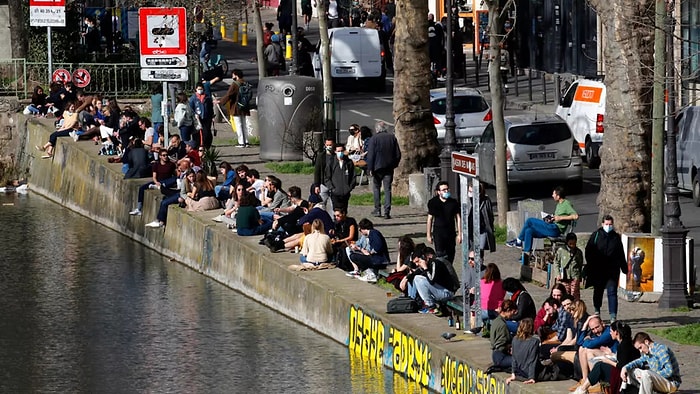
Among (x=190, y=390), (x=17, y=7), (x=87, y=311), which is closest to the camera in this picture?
(x=190, y=390)

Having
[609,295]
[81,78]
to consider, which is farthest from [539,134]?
[81,78]

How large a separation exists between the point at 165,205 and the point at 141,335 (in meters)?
7.05

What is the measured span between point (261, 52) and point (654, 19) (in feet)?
82.7

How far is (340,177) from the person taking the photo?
28891 mm

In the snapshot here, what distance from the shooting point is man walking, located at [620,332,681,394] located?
1677 cm

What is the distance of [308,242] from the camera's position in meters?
25.6

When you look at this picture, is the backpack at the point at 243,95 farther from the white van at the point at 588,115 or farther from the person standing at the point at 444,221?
the person standing at the point at 444,221

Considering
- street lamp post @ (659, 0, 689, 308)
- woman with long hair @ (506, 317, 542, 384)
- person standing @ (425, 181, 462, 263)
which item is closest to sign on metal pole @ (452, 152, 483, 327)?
woman with long hair @ (506, 317, 542, 384)

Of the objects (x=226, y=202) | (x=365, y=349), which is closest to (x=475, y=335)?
(x=365, y=349)

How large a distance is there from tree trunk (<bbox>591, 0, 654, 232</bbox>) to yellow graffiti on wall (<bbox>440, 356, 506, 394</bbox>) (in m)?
6.28

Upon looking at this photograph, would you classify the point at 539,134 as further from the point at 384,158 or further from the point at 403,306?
the point at 403,306

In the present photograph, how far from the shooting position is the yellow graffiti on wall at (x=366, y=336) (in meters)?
22.3

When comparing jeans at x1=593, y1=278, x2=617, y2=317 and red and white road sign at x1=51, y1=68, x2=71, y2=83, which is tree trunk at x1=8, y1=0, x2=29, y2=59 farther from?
jeans at x1=593, y1=278, x2=617, y2=317

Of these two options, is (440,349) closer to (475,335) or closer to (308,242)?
(475,335)
